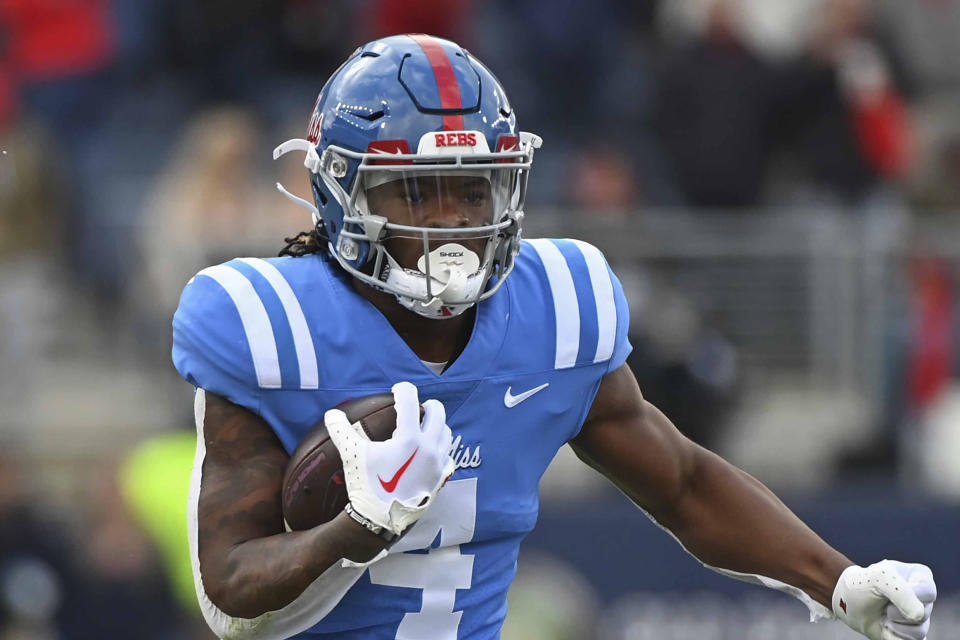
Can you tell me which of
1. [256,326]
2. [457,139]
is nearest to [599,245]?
[457,139]

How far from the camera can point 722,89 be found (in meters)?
7.32

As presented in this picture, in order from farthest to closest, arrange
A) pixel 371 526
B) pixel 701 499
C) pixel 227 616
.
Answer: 1. pixel 701 499
2. pixel 227 616
3. pixel 371 526

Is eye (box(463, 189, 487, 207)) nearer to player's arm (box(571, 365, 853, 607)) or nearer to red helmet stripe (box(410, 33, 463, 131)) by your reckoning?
red helmet stripe (box(410, 33, 463, 131))

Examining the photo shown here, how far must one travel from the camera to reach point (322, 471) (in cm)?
272

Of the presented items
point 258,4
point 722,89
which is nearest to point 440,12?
point 258,4

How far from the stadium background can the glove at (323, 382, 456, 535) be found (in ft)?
11.8

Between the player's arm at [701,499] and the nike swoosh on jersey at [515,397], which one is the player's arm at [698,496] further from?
the nike swoosh on jersey at [515,397]

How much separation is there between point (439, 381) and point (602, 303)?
0.41 metres

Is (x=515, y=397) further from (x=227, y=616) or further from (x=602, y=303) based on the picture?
(x=227, y=616)

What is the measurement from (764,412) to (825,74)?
59.8 inches

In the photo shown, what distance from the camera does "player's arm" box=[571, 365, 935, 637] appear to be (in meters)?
3.27

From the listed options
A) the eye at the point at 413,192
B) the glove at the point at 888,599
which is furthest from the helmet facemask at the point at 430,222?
the glove at the point at 888,599

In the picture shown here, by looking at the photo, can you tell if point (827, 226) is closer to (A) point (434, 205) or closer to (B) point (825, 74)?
(B) point (825, 74)

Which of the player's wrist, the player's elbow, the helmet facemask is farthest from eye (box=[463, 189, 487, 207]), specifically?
the player's elbow
